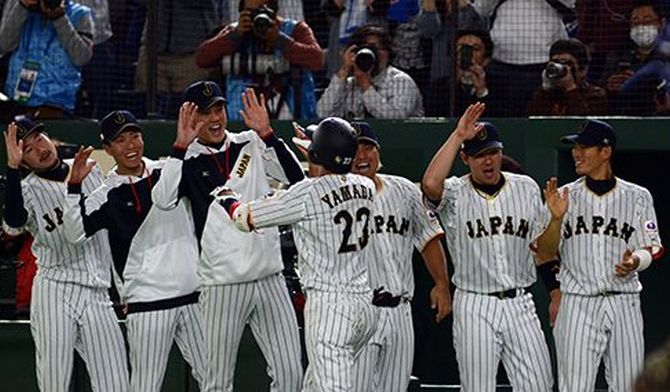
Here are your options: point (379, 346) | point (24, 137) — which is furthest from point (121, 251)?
point (379, 346)

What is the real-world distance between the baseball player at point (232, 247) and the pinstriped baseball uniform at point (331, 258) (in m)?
0.61

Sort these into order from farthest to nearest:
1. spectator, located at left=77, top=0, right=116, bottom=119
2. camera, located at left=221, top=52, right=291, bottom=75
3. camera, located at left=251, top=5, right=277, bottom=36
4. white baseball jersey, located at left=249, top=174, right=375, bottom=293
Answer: spectator, located at left=77, top=0, right=116, bottom=119
camera, located at left=221, top=52, right=291, bottom=75
camera, located at left=251, top=5, right=277, bottom=36
white baseball jersey, located at left=249, top=174, right=375, bottom=293

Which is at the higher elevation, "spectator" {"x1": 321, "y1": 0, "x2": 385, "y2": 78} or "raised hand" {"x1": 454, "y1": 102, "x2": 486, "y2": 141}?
"spectator" {"x1": 321, "y1": 0, "x2": 385, "y2": 78}

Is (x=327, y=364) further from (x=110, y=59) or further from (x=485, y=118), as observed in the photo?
(x=110, y=59)

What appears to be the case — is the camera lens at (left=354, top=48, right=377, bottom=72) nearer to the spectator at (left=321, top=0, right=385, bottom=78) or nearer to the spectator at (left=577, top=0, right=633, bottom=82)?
the spectator at (left=321, top=0, right=385, bottom=78)

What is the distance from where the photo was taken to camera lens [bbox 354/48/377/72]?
970cm

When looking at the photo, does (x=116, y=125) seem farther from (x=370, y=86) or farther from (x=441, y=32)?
(x=441, y=32)

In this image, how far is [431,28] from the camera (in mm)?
9844

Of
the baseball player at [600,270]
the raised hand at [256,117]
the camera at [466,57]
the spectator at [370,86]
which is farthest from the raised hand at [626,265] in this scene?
the spectator at [370,86]

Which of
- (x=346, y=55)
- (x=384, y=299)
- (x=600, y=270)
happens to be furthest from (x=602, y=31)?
(x=384, y=299)

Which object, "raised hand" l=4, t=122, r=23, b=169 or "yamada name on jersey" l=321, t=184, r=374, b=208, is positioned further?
"raised hand" l=4, t=122, r=23, b=169

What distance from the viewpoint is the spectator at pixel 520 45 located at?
386 inches

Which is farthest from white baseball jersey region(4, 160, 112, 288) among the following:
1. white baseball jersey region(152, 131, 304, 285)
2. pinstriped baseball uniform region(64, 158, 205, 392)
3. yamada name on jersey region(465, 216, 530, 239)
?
yamada name on jersey region(465, 216, 530, 239)

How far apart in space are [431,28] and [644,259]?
2.73 meters
